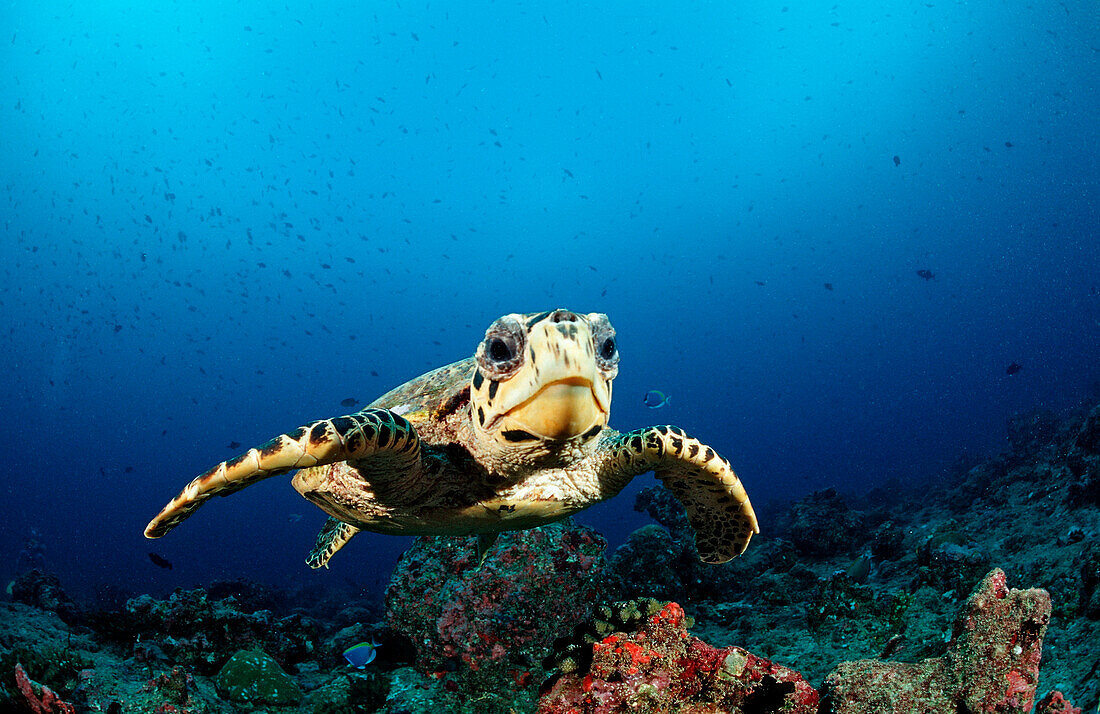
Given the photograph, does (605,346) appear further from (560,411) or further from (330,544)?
(330,544)

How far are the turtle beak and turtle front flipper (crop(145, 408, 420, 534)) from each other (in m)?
0.58

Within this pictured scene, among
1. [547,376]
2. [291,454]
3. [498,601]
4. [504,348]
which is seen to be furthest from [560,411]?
[498,601]

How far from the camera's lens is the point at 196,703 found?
3555 mm

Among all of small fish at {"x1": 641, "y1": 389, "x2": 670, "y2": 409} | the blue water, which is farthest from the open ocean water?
small fish at {"x1": 641, "y1": 389, "x2": 670, "y2": 409}

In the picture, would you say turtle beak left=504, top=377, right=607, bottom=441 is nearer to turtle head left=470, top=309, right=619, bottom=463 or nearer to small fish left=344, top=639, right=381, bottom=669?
turtle head left=470, top=309, right=619, bottom=463

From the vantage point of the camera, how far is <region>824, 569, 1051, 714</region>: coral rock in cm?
199

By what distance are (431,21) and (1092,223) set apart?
351ft

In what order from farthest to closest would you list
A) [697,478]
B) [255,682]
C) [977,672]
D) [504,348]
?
[255,682], [697,478], [977,672], [504,348]

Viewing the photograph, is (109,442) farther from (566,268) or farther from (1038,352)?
(1038,352)

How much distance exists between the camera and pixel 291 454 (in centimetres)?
190

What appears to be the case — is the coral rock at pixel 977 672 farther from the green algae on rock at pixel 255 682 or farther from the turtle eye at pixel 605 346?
the green algae on rock at pixel 255 682

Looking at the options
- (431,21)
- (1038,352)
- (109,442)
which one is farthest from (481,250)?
(1038,352)

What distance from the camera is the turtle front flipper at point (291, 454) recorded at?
6.16 feet

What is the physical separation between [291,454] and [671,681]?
202cm
